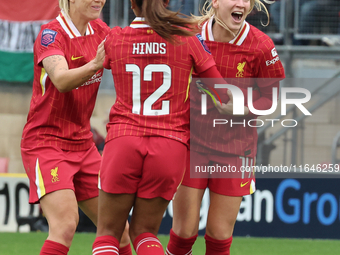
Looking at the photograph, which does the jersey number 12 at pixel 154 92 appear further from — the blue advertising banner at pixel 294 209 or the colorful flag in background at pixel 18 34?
the colorful flag in background at pixel 18 34

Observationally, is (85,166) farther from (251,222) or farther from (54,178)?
(251,222)

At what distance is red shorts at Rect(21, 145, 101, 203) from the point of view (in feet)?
10.5

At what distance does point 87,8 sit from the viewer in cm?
335

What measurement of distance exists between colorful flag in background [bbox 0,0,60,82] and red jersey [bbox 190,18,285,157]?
4488 mm

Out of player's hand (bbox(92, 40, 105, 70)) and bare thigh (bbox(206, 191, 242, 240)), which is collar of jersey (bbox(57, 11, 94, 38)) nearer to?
player's hand (bbox(92, 40, 105, 70))

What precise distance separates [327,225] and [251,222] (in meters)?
0.84

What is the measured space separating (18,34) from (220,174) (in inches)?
192

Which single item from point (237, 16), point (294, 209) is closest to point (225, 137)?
point (237, 16)

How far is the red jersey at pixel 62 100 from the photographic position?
3285 millimetres

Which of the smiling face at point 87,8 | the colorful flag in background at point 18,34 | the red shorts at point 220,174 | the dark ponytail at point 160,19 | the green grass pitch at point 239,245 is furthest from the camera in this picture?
the colorful flag in background at point 18,34

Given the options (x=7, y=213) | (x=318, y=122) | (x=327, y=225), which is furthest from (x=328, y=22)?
(x=7, y=213)

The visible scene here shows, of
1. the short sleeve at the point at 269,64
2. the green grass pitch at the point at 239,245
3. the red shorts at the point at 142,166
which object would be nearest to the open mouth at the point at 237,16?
the short sleeve at the point at 269,64

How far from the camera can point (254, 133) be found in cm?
368

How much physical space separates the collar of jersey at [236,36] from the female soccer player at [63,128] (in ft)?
2.15
